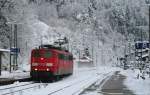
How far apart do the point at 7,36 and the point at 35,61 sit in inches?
1370

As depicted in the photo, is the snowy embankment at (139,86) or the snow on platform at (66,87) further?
the snowy embankment at (139,86)

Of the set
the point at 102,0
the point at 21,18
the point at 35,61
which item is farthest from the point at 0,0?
the point at 102,0

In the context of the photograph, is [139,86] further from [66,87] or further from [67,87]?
[66,87]

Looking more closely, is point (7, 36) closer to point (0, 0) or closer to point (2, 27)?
point (2, 27)

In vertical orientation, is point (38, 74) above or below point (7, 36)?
below

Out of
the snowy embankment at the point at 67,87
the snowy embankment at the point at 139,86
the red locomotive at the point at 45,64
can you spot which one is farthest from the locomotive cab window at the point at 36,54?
the snowy embankment at the point at 139,86

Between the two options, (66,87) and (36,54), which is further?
(36,54)

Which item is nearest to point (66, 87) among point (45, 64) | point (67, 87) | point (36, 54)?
point (67, 87)

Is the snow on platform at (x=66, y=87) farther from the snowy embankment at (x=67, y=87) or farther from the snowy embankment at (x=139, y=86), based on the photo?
the snowy embankment at (x=139, y=86)

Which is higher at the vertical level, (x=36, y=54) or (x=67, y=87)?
(x=36, y=54)

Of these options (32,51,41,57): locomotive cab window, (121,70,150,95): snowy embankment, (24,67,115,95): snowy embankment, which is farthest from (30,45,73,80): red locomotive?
(121,70,150,95): snowy embankment

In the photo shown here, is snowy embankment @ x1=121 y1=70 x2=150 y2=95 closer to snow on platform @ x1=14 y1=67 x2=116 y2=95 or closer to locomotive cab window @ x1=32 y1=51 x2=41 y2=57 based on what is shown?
snow on platform @ x1=14 y1=67 x2=116 y2=95

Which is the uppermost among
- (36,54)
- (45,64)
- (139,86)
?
(36,54)

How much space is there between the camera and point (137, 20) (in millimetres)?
44125
